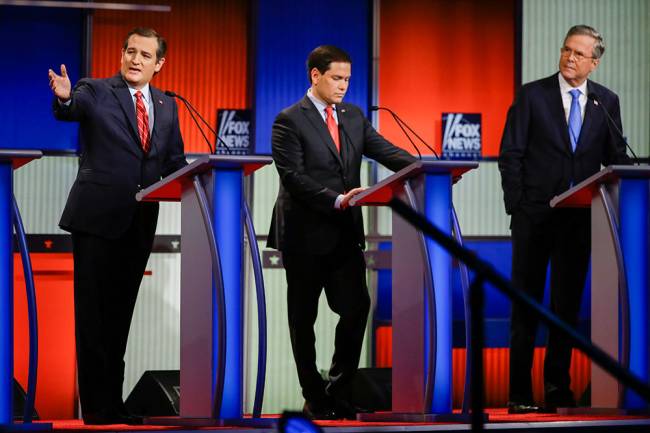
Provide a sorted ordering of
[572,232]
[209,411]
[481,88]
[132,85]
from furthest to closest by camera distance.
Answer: [481,88], [572,232], [132,85], [209,411]

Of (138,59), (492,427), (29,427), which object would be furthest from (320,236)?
(29,427)

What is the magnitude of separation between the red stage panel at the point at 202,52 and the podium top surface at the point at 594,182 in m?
2.79

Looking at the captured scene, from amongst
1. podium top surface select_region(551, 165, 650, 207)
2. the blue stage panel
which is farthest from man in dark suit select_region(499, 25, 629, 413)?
the blue stage panel

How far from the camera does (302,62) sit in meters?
6.55

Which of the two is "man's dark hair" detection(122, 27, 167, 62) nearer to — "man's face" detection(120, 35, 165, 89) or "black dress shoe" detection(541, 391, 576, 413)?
"man's face" detection(120, 35, 165, 89)

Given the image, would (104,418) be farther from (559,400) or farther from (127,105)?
(559,400)

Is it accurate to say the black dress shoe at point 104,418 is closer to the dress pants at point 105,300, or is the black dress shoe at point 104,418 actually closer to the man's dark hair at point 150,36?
the dress pants at point 105,300

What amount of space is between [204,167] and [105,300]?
2.34ft

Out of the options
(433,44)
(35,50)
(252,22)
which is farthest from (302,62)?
(35,50)

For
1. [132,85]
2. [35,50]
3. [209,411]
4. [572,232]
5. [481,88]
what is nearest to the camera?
[209,411]

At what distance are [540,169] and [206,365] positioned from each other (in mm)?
1710

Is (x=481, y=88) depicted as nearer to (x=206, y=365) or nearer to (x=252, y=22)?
(x=252, y=22)

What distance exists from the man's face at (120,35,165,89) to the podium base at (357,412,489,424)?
4.79 ft

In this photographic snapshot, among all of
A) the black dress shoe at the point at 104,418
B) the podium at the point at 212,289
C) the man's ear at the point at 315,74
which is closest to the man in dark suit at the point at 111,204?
the black dress shoe at the point at 104,418
